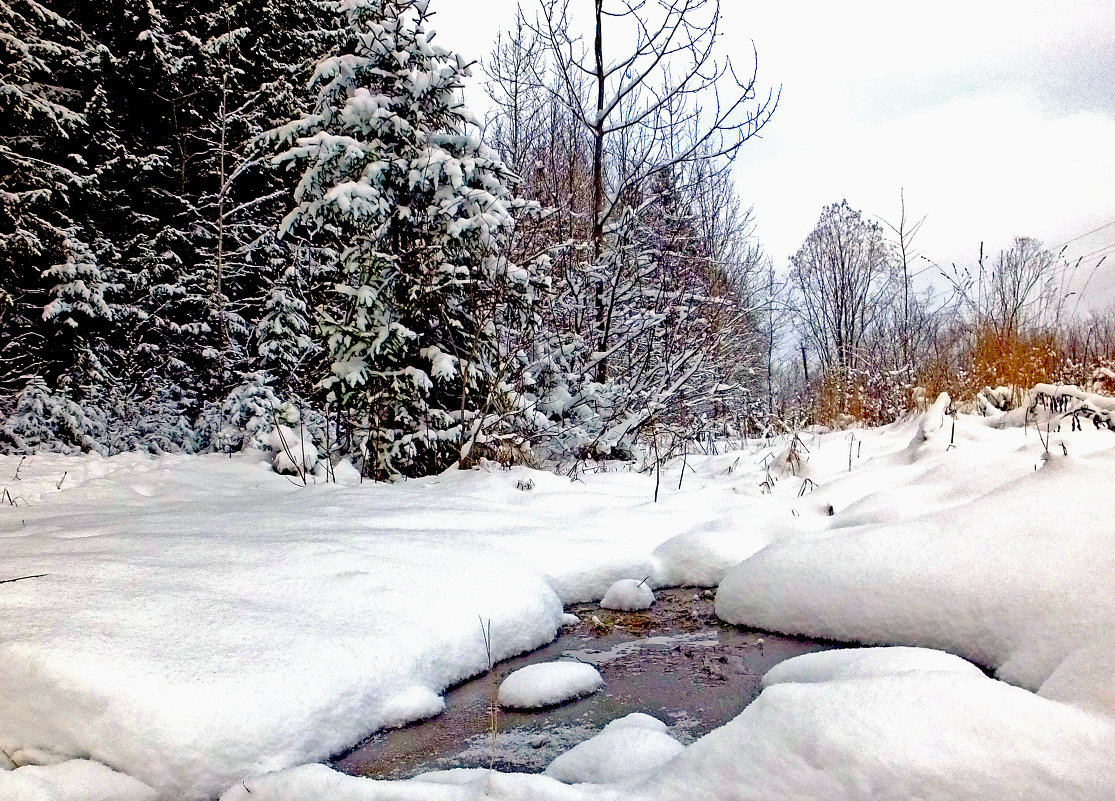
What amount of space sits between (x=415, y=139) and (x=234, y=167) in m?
6.40

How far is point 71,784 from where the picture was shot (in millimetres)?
1352

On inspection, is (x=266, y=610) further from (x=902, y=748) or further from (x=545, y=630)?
(x=902, y=748)

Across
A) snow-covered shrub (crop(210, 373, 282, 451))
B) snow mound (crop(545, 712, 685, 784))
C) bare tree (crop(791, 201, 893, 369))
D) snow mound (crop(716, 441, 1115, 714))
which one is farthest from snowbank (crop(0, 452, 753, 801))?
bare tree (crop(791, 201, 893, 369))

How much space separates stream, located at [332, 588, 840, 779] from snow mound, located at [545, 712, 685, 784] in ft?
0.35

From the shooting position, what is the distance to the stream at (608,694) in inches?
65.0

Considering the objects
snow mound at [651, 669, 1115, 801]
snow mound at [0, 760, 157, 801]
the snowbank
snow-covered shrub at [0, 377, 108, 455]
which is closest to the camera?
snow mound at [651, 669, 1115, 801]

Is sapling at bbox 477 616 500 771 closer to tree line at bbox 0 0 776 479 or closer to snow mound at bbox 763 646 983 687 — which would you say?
snow mound at bbox 763 646 983 687

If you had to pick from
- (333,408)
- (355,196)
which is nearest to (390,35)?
(355,196)

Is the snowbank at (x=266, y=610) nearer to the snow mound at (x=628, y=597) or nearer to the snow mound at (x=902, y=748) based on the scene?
the snow mound at (x=628, y=597)

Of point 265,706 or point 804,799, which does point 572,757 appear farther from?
point 265,706

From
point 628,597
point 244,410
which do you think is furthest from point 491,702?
point 244,410

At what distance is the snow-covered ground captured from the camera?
1.15 m

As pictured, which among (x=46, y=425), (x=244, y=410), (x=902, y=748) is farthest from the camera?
(x=244, y=410)

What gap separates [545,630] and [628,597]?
46cm
